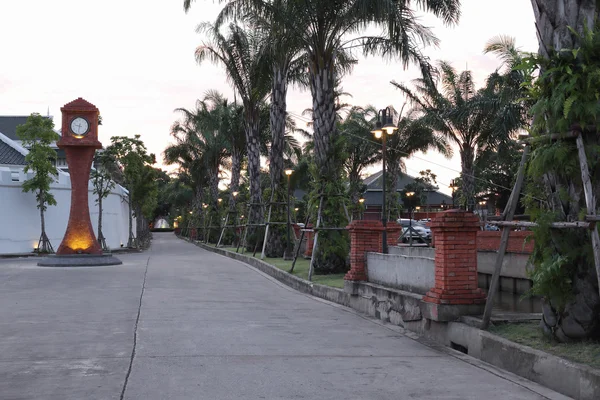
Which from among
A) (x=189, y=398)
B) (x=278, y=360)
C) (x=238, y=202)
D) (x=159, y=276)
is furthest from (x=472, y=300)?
(x=238, y=202)

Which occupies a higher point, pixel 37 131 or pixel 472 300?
pixel 37 131

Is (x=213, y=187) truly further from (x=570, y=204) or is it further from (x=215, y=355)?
(x=570, y=204)

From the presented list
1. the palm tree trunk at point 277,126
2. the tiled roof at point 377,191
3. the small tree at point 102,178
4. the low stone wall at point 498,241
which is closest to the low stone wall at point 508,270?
the low stone wall at point 498,241

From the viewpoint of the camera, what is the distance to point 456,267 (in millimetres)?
8797

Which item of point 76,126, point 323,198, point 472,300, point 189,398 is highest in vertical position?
point 76,126

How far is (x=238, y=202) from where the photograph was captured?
4459cm

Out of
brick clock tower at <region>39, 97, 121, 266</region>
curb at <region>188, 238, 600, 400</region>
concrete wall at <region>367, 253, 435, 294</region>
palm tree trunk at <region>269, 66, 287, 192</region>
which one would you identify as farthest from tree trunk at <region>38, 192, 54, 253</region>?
curb at <region>188, 238, 600, 400</region>

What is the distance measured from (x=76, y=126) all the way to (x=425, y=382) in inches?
882

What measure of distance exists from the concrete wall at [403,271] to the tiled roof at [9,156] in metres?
31.5

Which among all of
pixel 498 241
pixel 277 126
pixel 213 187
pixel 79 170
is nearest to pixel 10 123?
pixel 213 187

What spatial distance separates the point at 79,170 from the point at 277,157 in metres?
7.89

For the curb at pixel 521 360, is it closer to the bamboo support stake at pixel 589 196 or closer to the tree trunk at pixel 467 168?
the bamboo support stake at pixel 589 196

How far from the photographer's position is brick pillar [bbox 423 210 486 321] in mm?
8758

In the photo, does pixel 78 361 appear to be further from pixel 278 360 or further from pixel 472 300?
pixel 472 300
